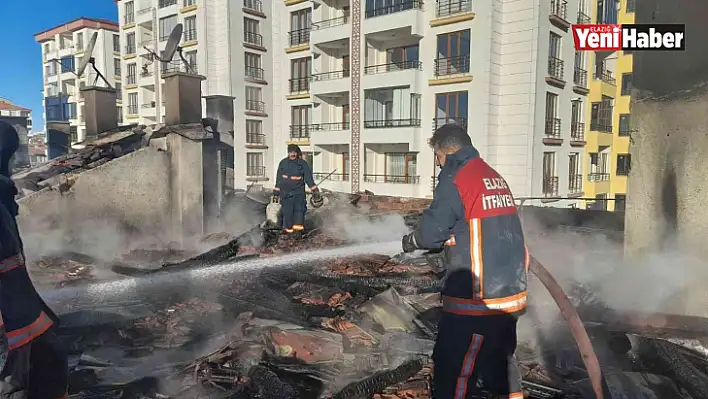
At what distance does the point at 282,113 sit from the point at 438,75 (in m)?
11.9

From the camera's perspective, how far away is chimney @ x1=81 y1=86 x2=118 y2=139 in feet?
37.2

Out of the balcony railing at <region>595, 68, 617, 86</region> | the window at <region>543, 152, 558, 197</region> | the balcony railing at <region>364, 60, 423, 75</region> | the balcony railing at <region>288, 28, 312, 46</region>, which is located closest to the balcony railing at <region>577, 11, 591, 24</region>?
the balcony railing at <region>595, 68, 617, 86</region>

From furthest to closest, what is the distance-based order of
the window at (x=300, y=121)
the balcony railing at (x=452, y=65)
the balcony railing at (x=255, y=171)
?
the balcony railing at (x=255, y=171), the window at (x=300, y=121), the balcony railing at (x=452, y=65)

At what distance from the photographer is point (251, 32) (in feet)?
104

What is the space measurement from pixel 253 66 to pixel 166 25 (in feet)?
28.1

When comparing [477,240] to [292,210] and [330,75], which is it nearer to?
[292,210]

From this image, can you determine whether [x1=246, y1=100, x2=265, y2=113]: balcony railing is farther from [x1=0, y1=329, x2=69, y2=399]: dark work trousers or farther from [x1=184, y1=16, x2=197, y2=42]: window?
[x1=0, y1=329, x2=69, y2=399]: dark work trousers

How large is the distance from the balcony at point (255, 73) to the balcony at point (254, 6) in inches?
149

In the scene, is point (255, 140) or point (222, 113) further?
point (255, 140)

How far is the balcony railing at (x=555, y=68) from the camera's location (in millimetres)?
21109

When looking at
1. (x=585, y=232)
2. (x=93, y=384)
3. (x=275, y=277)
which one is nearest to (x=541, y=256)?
(x=585, y=232)

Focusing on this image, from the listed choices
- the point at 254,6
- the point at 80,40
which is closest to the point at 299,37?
the point at 254,6

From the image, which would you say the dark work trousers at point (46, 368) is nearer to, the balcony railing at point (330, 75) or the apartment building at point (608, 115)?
the balcony railing at point (330, 75)

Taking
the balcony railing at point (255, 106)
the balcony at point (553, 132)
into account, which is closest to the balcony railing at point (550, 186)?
the balcony at point (553, 132)
